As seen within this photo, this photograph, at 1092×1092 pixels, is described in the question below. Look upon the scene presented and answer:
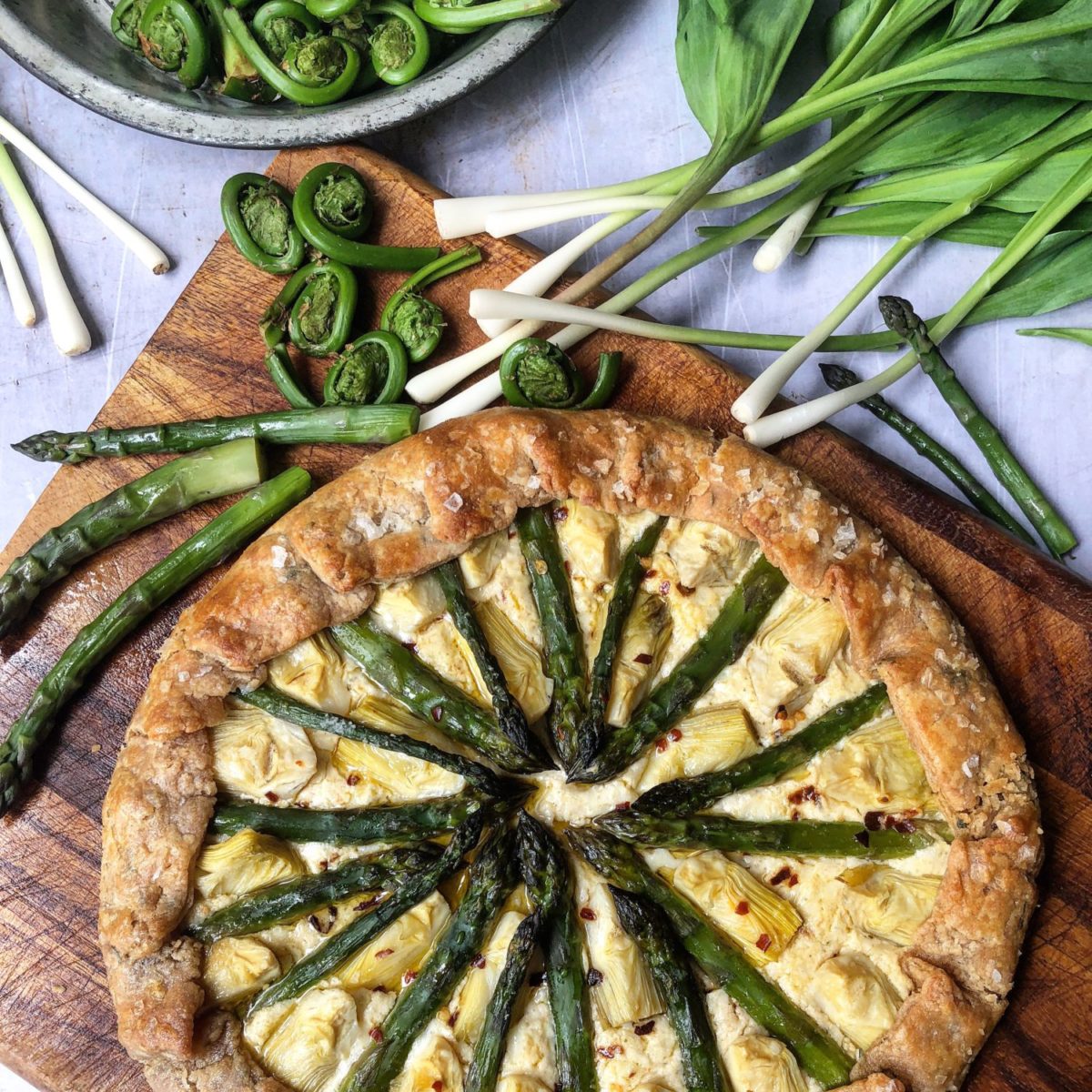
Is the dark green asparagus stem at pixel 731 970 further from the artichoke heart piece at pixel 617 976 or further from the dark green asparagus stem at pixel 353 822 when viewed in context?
the dark green asparagus stem at pixel 353 822

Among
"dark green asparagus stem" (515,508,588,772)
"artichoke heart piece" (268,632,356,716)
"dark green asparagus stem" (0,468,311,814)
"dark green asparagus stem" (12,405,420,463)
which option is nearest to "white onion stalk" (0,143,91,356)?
"dark green asparagus stem" (12,405,420,463)

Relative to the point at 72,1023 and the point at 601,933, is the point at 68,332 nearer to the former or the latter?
the point at 72,1023

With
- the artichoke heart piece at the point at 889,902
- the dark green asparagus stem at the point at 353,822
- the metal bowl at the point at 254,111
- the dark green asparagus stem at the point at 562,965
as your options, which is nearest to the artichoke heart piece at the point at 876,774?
the artichoke heart piece at the point at 889,902

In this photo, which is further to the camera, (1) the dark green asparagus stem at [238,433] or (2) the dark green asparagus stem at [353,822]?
(1) the dark green asparagus stem at [238,433]

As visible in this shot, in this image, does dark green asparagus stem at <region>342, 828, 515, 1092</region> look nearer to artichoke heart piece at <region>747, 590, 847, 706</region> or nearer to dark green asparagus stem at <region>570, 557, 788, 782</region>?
dark green asparagus stem at <region>570, 557, 788, 782</region>

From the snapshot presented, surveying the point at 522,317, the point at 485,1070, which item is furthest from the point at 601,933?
the point at 522,317
